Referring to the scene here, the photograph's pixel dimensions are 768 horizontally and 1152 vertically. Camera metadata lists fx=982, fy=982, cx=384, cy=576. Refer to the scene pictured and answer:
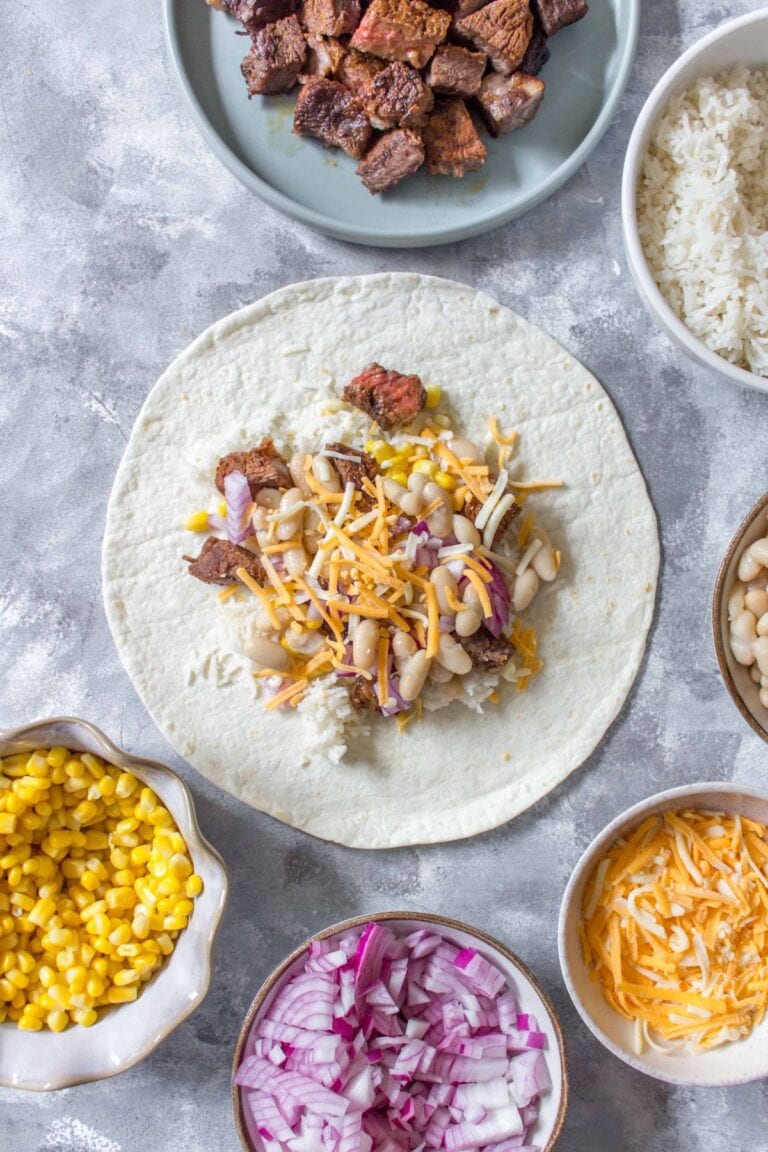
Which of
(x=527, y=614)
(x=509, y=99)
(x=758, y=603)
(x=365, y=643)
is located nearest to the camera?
(x=365, y=643)

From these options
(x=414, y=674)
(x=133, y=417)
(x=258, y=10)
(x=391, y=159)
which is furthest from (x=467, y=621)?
(x=258, y=10)

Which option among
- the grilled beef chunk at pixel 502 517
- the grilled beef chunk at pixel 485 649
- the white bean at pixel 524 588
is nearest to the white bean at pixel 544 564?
the white bean at pixel 524 588

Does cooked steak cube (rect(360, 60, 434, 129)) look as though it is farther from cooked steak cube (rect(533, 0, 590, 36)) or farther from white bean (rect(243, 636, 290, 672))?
white bean (rect(243, 636, 290, 672))

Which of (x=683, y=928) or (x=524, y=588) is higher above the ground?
(x=524, y=588)

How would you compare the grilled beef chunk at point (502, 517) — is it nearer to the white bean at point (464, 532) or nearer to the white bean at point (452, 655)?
the white bean at point (464, 532)

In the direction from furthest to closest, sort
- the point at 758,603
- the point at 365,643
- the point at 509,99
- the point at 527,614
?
the point at 527,614 → the point at 758,603 → the point at 509,99 → the point at 365,643

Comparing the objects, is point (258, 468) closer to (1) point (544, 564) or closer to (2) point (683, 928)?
(1) point (544, 564)
